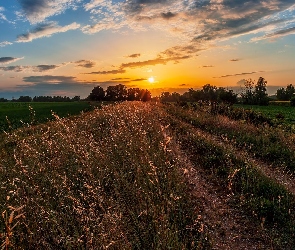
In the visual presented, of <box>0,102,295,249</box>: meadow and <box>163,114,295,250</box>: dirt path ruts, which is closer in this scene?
<box>0,102,295,249</box>: meadow

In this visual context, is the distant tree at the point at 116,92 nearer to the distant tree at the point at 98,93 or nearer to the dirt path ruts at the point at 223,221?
the distant tree at the point at 98,93

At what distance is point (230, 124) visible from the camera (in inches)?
612

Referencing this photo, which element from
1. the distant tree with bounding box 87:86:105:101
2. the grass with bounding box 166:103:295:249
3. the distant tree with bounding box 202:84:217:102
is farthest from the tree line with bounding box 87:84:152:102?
the grass with bounding box 166:103:295:249

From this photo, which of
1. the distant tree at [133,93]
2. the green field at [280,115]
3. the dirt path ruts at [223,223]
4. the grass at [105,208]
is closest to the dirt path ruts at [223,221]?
the dirt path ruts at [223,223]

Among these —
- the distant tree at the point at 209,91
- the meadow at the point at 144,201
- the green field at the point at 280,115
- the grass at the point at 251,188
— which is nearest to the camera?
the meadow at the point at 144,201

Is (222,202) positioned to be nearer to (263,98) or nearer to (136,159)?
(136,159)

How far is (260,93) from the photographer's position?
94.2m

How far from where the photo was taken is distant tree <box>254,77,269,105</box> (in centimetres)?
8599

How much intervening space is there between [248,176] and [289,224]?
5.97ft

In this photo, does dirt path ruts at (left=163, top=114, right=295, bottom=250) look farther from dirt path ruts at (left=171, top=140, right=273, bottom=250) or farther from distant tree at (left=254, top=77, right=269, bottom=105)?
distant tree at (left=254, top=77, right=269, bottom=105)

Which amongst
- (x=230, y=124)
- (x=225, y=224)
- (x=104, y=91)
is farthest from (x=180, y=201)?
(x=104, y=91)

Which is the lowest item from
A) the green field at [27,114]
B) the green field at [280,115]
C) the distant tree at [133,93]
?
the green field at [280,115]

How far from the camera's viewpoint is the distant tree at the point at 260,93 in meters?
86.0

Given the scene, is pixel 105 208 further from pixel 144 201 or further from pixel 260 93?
pixel 260 93
